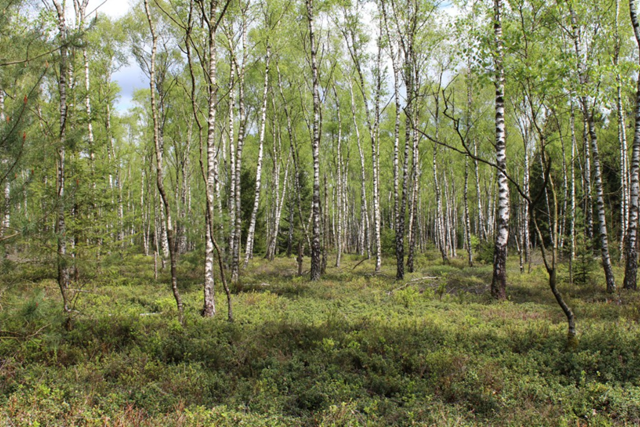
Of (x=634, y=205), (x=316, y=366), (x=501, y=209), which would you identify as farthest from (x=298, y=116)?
(x=316, y=366)

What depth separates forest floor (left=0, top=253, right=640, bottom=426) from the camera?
13.8 feet

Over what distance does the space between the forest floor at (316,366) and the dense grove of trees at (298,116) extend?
99 centimetres

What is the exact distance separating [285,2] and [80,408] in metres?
15.9

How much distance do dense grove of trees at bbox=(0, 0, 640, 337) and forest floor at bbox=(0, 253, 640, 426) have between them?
3.26 feet

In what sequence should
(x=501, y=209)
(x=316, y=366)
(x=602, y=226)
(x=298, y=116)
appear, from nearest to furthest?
(x=316, y=366), (x=501, y=209), (x=602, y=226), (x=298, y=116)

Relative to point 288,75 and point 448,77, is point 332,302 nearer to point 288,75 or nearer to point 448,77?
point 288,75

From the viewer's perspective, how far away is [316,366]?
5.55 m

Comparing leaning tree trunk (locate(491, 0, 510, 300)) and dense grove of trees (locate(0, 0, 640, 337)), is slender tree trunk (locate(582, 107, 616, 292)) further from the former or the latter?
leaning tree trunk (locate(491, 0, 510, 300))

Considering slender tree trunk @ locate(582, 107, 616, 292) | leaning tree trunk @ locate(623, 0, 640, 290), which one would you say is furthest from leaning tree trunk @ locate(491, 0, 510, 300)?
leaning tree trunk @ locate(623, 0, 640, 290)

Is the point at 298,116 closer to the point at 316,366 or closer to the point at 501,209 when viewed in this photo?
the point at 501,209

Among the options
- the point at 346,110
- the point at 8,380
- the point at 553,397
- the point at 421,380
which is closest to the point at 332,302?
the point at 421,380

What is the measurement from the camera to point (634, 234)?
984 centimetres

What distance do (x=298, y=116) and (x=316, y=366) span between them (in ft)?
63.8

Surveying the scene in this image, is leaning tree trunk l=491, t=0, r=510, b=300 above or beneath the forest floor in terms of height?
above
